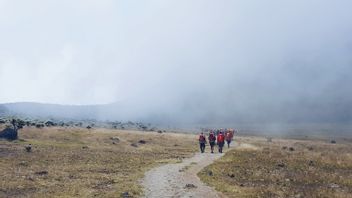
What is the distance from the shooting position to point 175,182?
3512 cm

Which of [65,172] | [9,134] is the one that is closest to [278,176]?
[65,172]

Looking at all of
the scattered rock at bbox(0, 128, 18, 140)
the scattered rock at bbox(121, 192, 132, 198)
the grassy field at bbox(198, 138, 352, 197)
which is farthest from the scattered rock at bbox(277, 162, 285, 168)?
the scattered rock at bbox(0, 128, 18, 140)

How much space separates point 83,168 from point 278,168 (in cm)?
1730

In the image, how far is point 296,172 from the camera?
4431 centimetres

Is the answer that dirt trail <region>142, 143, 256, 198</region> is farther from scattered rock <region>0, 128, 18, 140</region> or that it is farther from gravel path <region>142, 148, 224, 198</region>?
scattered rock <region>0, 128, 18, 140</region>

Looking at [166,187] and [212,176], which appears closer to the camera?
[166,187]

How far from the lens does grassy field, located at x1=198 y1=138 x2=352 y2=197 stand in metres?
32.5

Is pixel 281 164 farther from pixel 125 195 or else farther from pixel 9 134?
pixel 9 134

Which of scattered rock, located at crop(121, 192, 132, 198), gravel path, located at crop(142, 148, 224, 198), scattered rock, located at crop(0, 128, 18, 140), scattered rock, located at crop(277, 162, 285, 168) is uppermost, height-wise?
scattered rock, located at crop(0, 128, 18, 140)

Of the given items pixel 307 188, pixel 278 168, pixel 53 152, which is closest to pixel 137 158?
pixel 53 152

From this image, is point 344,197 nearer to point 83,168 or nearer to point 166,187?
point 166,187

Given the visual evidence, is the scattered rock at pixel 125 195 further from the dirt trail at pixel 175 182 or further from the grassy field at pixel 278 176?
the grassy field at pixel 278 176

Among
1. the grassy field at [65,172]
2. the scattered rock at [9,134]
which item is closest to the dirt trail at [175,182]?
the grassy field at [65,172]

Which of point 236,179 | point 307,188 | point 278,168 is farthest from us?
point 278,168
